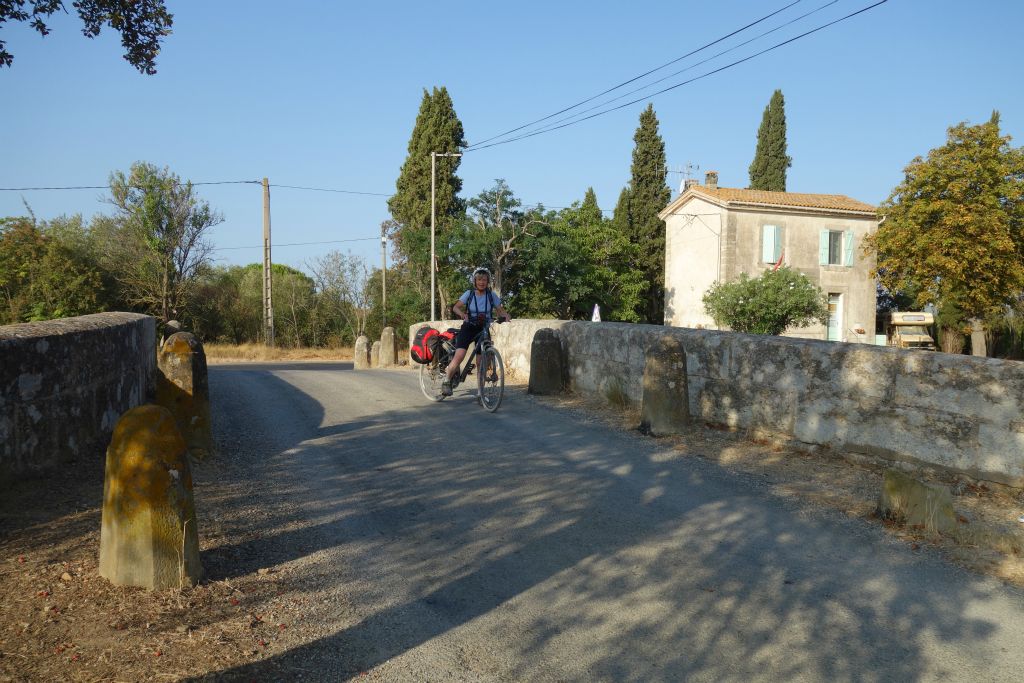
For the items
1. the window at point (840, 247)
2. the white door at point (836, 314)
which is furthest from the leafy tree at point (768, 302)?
the window at point (840, 247)

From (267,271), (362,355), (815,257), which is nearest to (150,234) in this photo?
(267,271)

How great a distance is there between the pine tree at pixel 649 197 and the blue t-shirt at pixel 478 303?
130 feet

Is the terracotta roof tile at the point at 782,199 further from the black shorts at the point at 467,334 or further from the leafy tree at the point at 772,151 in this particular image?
the black shorts at the point at 467,334

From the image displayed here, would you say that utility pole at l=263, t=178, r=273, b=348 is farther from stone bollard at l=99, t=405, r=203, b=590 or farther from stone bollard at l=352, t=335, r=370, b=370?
stone bollard at l=99, t=405, r=203, b=590

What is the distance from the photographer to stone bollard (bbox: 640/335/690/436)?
27.8 feet

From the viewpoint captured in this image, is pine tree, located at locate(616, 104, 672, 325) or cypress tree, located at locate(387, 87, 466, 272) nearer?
cypress tree, located at locate(387, 87, 466, 272)

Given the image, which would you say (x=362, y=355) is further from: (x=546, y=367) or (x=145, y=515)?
(x=145, y=515)

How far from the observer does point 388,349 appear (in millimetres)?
21750

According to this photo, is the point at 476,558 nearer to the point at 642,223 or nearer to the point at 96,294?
the point at 96,294

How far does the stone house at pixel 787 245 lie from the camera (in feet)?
118

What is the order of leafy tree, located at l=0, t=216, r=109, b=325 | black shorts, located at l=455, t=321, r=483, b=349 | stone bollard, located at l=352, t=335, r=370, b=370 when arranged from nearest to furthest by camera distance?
black shorts, located at l=455, t=321, r=483, b=349 → stone bollard, located at l=352, t=335, r=370, b=370 → leafy tree, located at l=0, t=216, r=109, b=325

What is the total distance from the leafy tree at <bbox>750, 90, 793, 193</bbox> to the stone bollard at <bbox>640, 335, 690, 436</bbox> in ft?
144

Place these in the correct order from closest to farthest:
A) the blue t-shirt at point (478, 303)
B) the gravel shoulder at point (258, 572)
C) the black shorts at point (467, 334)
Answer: the gravel shoulder at point (258, 572) → the blue t-shirt at point (478, 303) → the black shorts at point (467, 334)

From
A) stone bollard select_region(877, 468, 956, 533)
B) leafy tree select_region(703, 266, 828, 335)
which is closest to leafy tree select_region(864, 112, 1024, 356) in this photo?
leafy tree select_region(703, 266, 828, 335)
